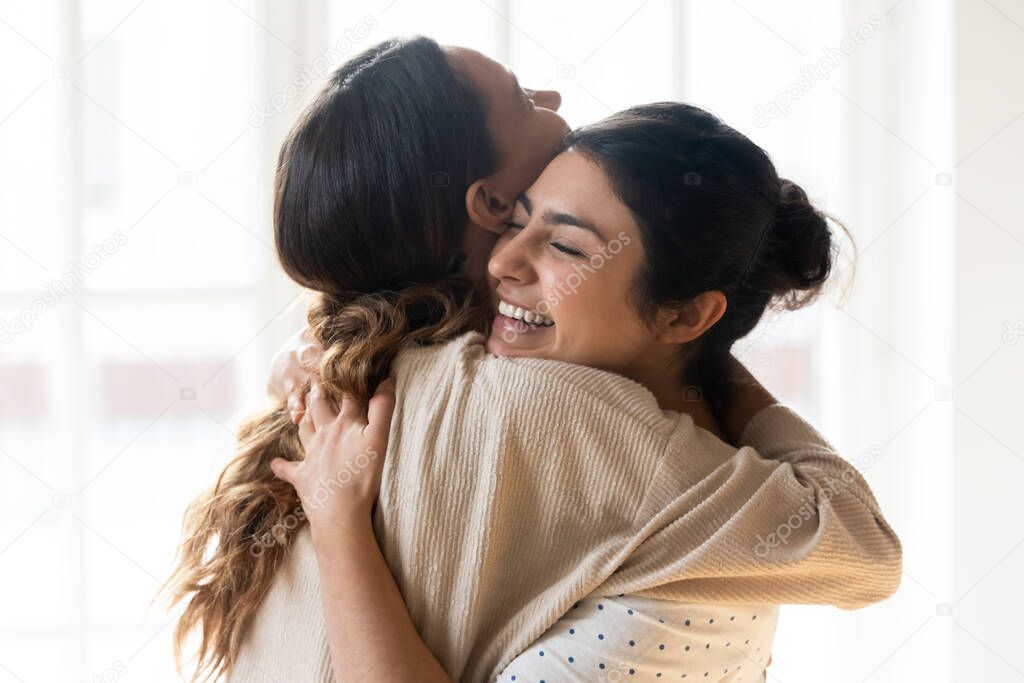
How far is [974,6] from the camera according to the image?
6.46ft

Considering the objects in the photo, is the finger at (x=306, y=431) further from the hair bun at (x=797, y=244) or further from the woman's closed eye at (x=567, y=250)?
the hair bun at (x=797, y=244)

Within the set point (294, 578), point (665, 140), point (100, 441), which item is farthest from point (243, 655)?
point (100, 441)

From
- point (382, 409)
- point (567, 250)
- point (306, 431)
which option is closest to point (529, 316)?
point (567, 250)

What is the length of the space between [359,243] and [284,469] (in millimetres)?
274

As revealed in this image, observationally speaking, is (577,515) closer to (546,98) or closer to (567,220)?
(567,220)

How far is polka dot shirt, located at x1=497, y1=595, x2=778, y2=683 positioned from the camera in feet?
2.94

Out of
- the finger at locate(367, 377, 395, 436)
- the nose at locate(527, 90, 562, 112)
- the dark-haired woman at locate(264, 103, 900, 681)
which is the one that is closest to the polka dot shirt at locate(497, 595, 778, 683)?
the dark-haired woman at locate(264, 103, 900, 681)

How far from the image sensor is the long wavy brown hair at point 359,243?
42.2 inches

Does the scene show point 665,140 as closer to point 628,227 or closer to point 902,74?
point 628,227

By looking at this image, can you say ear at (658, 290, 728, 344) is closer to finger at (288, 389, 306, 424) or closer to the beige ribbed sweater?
the beige ribbed sweater

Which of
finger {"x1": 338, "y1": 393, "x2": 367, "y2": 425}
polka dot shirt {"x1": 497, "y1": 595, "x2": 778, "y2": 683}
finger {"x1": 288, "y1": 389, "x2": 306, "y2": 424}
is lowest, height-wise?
polka dot shirt {"x1": 497, "y1": 595, "x2": 778, "y2": 683}

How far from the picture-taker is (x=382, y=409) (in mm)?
1028

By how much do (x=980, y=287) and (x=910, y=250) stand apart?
0.21m

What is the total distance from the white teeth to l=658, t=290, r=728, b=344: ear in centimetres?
13
